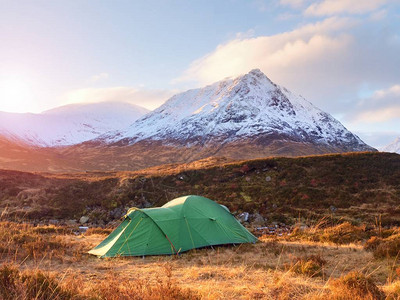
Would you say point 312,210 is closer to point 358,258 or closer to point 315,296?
point 358,258

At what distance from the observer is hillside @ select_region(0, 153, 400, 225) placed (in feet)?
71.0

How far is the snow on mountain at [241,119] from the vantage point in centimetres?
12862

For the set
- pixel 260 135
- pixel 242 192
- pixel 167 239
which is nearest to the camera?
pixel 167 239

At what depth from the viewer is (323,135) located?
138 m

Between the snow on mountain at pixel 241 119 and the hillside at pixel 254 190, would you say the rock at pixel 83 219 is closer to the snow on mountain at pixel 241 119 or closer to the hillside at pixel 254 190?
the hillside at pixel 254 190

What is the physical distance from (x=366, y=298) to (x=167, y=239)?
7.90 meters

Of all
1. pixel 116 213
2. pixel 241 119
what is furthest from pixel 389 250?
pixel 241 119

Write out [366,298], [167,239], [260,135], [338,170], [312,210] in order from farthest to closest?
[260,135], [338,170], [312,210], [167,239], [366,298]

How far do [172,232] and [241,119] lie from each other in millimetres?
132583

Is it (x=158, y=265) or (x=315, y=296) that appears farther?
(x=158, y=265)

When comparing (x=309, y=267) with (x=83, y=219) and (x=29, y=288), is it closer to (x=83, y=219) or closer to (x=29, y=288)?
(x=29, y=288)

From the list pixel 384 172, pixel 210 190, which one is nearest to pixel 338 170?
pixel 384 172

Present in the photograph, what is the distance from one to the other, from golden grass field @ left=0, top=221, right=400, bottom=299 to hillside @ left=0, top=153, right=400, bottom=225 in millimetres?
8178

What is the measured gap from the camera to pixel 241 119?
14125cm
